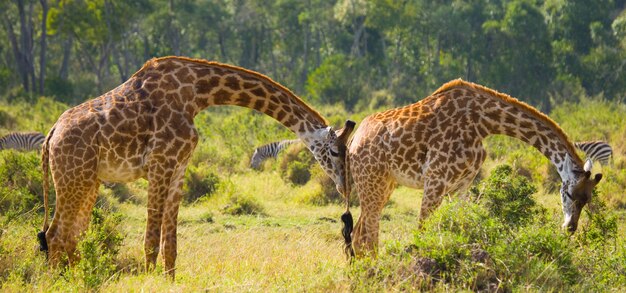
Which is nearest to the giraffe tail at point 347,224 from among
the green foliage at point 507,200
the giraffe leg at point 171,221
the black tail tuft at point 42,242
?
the green foliage at point 507,200

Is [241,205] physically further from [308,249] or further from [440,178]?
[440,178]

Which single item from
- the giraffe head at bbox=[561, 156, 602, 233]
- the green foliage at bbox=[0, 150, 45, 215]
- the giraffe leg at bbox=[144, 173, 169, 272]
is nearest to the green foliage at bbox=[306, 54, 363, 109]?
the green foliage at bbox=[0, 150, 45, 215]

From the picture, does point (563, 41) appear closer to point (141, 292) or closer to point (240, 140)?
point (240, 140)

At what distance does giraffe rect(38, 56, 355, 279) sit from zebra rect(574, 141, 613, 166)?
1105 cm

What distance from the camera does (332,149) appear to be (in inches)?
332

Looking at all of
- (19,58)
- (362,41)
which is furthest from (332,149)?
(362,41)

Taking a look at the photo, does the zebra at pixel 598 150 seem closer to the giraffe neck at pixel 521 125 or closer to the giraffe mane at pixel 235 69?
the giraffe neck at pixel 521 125

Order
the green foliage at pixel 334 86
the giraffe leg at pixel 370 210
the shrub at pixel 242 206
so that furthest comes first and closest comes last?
the green foliage at pixel 334 86 → the shrub at pixel 242 206 → the giraffe leg at pixel 370 210

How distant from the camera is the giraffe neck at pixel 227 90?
26.0 feet

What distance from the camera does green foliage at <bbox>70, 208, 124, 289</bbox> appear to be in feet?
22.8

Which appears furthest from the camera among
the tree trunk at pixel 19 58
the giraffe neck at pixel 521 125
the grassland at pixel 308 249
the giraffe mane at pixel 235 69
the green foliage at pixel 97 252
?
the tree trunk at pixel 19 58

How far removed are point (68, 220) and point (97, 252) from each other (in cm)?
48

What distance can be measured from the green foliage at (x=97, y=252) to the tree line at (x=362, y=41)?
82.4 feet

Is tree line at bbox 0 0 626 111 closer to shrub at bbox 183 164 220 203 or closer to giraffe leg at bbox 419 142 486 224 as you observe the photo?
shrub at bbox 183 164 220 203
